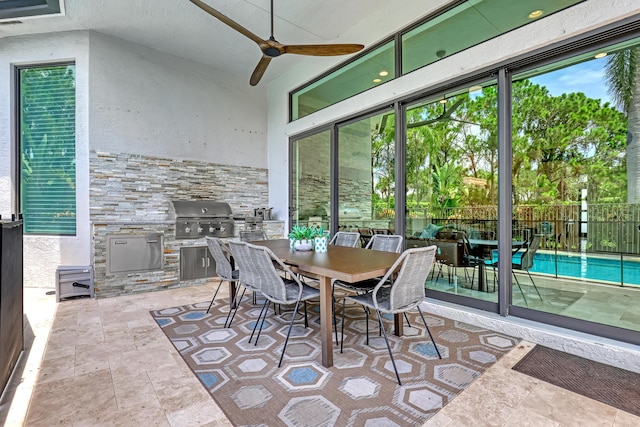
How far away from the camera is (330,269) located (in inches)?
85.3

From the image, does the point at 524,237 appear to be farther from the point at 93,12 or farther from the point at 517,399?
the point at 93,12

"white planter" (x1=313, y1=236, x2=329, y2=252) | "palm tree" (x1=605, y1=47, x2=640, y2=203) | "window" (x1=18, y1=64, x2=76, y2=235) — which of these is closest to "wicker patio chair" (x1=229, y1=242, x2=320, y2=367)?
"white planter" (x1=313, y1=236, x2=329, y2=252)

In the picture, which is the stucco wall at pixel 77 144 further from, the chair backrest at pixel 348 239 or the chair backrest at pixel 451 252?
the chair backrest at pixel 451 252

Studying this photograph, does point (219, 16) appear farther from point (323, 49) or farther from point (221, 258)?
point (221, 258)

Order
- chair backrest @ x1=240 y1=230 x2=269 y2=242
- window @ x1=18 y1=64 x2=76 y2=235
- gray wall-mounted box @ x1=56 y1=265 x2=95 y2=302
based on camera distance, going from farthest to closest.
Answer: window @ x1=18 y1=64 x2=76 y2=235
chair backrest @ x1=240 y1=230 x2=269 y2=242
gray wall-mounted box @ x1=56 y1=265 x2=95 y2=302

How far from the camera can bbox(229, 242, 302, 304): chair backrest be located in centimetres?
237

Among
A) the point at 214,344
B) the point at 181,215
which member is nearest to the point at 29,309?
the point at 181,215

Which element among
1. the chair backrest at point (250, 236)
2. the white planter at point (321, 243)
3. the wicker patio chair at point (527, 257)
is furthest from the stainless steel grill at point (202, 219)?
the wicker patio chair at point (527, 257)

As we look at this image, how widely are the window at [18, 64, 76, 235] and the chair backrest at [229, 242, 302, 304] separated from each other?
11.8 ft

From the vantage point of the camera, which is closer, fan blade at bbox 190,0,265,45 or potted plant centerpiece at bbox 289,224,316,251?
fan blade at bbox 190,0,265,45

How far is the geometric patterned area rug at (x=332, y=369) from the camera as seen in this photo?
1.75 m

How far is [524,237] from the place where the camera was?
300 centimetres

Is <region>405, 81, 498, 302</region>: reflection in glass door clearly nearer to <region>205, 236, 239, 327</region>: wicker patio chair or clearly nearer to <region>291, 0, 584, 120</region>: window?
<region>291, 0, 584, 120</region>: window

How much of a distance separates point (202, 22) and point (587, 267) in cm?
526
